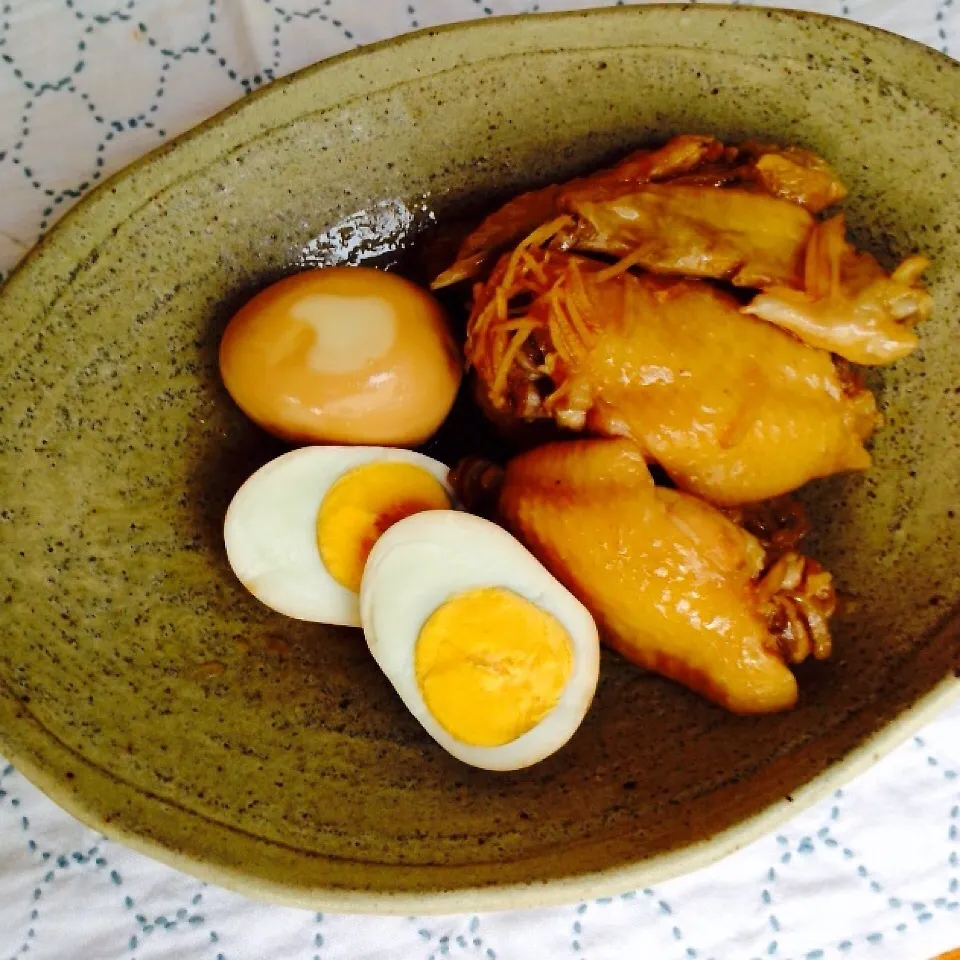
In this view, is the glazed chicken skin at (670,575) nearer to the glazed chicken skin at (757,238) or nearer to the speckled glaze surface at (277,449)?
the speckled glaze surface at (277,449)

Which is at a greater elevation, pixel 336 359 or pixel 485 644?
pixel 336 359

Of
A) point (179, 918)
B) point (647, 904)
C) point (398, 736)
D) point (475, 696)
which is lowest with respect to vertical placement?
point (179, 918)

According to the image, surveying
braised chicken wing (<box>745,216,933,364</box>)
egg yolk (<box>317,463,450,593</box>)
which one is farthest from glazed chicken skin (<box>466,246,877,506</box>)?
egg yolk (<box>317,463,450,593</box>)

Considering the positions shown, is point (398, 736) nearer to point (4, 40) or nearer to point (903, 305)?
point (903, 305)

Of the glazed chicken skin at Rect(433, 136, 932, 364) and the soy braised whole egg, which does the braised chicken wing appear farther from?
the soy braised whole egg

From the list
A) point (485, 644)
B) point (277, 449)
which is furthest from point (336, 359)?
point (485, 644)

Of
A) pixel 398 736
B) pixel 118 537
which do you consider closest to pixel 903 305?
Answer: pixel 398 736

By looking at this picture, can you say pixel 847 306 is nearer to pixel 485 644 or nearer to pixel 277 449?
pixel 485 644
